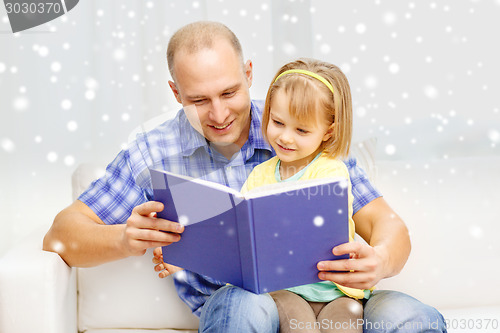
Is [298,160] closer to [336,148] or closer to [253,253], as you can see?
[336,148]

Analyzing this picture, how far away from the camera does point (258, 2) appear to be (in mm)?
2447

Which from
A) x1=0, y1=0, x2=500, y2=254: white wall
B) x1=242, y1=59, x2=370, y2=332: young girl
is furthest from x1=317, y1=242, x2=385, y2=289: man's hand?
x1=0, y1=0, x2=500, y2=254: white wall

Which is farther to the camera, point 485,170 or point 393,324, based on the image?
point 485,170

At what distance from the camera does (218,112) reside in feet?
4.71

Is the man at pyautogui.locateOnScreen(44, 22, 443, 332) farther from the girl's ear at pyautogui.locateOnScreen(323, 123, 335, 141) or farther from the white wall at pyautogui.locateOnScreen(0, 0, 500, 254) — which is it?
the white wall at pyautogui.locateOnScreen(0, 0, 500, 254)

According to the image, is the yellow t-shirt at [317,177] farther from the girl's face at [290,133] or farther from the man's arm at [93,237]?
the man's arm at [93,237]

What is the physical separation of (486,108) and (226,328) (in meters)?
1.94

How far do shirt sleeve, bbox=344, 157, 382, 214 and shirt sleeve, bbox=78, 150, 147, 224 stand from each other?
22.2 inches

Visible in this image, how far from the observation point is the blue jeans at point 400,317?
3.82 feet

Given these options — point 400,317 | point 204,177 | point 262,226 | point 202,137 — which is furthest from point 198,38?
point 400,317

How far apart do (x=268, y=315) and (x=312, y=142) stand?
1.32 ft

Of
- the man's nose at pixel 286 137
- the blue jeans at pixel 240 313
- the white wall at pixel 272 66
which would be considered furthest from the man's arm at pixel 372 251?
the white wall at pixel 272 66

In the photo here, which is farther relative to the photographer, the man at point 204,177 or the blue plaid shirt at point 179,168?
the blue plaid shirt at point 179,168

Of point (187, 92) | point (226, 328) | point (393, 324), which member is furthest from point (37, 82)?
point (393, 324)
